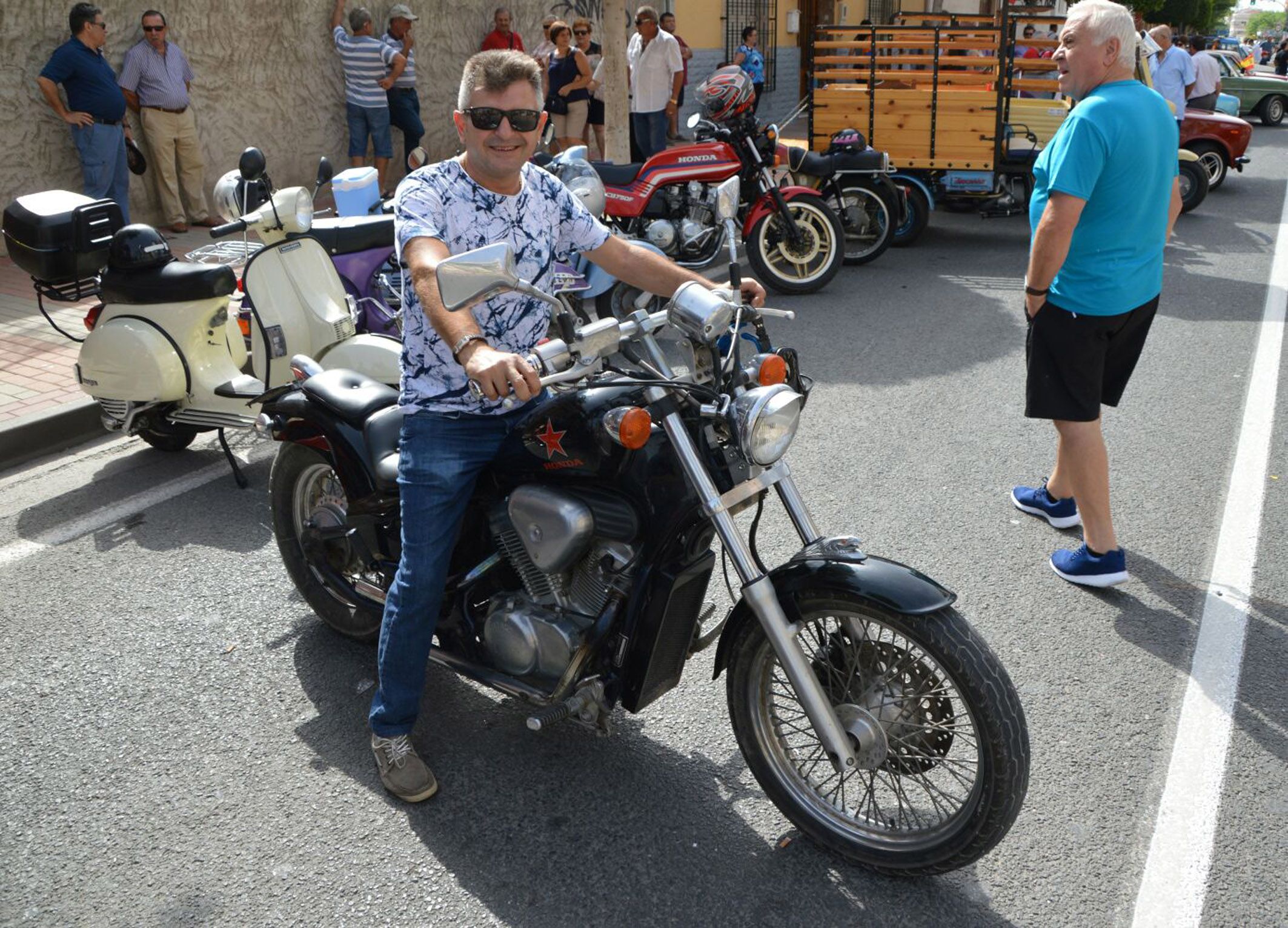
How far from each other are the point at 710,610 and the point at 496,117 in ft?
4.78

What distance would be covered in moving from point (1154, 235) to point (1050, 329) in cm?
49

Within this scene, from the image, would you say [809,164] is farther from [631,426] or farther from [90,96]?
[631,426]

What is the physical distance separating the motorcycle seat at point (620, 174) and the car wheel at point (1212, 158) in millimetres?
9313

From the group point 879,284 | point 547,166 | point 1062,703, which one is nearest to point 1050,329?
point 1062,703

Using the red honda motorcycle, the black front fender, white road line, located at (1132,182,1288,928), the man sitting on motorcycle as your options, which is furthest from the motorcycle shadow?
the red honda motorcycle

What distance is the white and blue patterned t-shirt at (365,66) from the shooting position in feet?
40.7

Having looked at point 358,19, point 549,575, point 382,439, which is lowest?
point 549,575

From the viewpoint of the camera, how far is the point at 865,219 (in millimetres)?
10430

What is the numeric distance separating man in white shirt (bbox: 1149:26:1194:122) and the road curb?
1245cm

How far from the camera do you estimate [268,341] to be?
5.73m

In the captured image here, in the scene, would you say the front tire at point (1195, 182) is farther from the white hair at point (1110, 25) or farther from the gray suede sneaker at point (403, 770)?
the gray suede sneaker at point (403, 770)

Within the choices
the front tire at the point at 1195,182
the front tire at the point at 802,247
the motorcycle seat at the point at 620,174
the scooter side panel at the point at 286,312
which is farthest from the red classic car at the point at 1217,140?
the scooter side panel at the point at 286,312

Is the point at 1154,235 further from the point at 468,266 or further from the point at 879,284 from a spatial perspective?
the point at 879,284

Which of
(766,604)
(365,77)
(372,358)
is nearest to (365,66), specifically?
(365,77)
